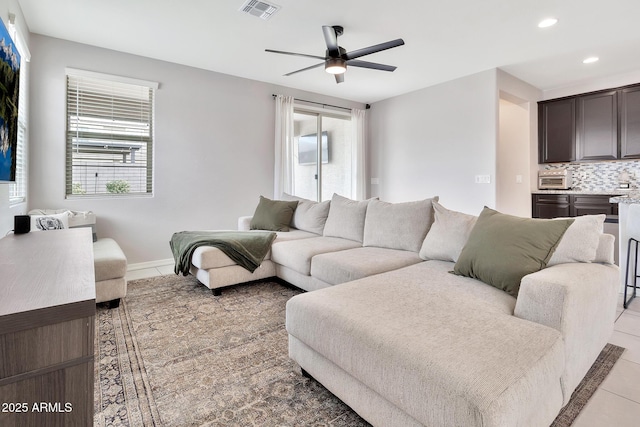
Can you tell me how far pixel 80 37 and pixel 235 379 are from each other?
3.99 meters

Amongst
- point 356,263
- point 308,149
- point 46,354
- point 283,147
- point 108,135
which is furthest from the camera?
point 308,149

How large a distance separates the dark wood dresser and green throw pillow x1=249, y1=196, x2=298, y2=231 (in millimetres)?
3095

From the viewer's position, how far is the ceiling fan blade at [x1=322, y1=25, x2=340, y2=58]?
295 cm

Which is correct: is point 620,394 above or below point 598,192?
below

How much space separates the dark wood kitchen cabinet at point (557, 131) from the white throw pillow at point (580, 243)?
4.11 metres

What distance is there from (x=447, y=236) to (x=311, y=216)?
6.21ft

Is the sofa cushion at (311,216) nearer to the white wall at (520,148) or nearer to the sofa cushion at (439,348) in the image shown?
the sofa cushion at (439,348)

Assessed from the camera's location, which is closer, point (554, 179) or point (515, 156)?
point (554, 179)

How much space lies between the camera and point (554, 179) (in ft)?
17.1

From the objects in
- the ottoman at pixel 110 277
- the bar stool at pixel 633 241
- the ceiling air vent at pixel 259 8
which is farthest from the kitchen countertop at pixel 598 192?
the ottoman at pixel 110 277

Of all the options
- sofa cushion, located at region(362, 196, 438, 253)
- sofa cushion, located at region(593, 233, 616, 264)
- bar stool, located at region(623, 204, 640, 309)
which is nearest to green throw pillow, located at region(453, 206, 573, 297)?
sofa cushion, located at region(593, 233, 616, 264)

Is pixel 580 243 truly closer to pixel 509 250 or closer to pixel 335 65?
pixel 509 250

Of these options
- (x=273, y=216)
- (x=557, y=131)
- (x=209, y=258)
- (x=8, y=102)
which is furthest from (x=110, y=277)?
(x=557, y=131)

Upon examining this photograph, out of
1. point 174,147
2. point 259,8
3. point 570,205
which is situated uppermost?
point 259,8
